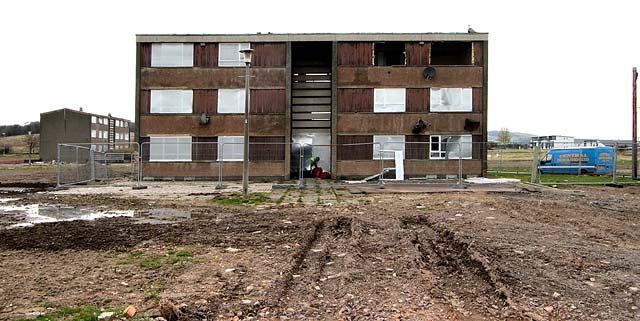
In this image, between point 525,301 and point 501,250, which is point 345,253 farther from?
point 525,301

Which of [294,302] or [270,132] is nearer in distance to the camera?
[294,302]

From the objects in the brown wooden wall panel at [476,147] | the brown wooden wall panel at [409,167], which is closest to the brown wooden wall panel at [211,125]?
the brown wooden wall panel at [409,167]

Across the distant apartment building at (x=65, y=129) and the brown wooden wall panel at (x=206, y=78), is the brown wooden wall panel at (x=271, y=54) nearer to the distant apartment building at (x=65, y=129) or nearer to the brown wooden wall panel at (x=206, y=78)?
the brown wooden wall panel at (x=206, y=78)

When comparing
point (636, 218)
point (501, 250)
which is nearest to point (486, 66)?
point (636, 218)

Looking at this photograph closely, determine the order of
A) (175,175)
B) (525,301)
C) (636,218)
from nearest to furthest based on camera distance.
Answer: (525,301), (636,218), (175,175)

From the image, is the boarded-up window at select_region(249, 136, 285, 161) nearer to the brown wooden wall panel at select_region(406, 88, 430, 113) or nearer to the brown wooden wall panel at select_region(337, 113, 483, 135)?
the brown wooden wall panel at select_region(337, 113, 483, 135)

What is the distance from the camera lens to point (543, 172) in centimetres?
3234

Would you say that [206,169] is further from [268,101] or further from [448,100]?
[448,100]

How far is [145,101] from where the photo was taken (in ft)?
87.4

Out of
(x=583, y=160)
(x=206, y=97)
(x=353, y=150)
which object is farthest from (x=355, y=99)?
(x=583, y=160)

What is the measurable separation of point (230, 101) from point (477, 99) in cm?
1395

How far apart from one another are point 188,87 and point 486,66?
16.9 meters

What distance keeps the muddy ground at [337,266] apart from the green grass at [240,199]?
2391 millimetres

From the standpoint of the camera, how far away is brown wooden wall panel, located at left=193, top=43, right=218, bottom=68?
2661 cm
